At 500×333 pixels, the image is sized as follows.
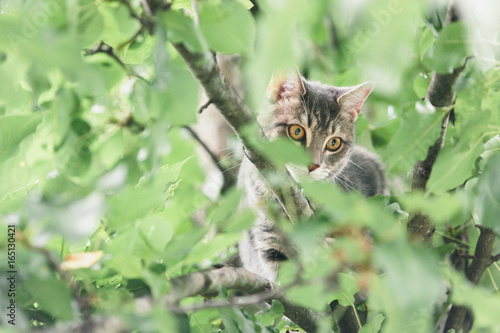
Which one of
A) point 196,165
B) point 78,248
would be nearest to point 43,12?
point 78,248

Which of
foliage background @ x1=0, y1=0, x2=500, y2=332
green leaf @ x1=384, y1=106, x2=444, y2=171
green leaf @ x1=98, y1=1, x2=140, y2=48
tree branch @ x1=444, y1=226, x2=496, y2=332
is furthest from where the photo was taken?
tree branch @ x1=444, y1=226, x2=496, y2=332

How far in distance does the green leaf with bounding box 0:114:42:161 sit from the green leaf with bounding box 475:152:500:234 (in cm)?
83

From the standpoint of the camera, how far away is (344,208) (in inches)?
23.5

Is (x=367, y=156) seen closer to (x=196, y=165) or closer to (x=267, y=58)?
(x=196, y=165)

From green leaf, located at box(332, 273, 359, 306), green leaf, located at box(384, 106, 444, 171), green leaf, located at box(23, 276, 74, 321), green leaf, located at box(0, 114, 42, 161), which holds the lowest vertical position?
green leaf, located at box(332, 273, 359, 306)

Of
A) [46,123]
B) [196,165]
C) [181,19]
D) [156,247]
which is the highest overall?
[181,19]

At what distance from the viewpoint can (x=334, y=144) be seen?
2619mm

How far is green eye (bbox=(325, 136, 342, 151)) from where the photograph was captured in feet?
8.51

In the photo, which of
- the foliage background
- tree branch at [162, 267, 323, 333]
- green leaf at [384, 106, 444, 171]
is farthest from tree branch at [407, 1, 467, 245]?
tree branch at [162, 267, 323, 333]

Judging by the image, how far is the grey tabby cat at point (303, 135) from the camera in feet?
7.80

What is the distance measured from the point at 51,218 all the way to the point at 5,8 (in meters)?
0.49

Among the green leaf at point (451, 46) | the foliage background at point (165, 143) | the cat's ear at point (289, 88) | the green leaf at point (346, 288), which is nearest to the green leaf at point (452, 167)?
the foliage background at point (165, 143)

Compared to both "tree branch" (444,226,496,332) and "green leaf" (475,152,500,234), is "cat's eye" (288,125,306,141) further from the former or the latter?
"green leaf" (475,152,500,234)

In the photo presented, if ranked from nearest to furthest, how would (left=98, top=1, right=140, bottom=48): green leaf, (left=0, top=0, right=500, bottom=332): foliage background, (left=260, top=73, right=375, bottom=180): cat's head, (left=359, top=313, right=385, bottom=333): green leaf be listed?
(left=0, top=0, right=500, bottom=332): foliage background
(left=98, top=1, right=140, bottom=48): green leaf
(left=359, top=313, right=385, bottom=333): green leaf
(left=260, top=73, right=375, bottom=180): cat's head
